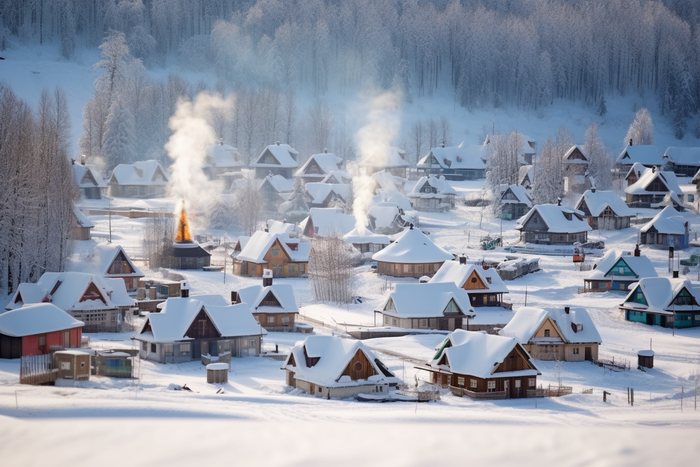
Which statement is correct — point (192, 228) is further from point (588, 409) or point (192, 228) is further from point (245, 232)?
point (588, 409)

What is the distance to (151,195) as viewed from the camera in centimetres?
10019

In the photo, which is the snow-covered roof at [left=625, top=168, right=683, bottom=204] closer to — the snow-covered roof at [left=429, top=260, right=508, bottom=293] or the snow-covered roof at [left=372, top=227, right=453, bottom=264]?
the snow-covered roof at [left=372, top=227, right=453, bottom=264]

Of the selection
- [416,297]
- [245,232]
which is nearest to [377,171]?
[245,232]

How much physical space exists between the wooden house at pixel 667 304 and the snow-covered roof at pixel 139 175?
57.1 metres

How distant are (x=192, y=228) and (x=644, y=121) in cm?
6616

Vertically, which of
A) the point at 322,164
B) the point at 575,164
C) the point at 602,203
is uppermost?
the point at 575,164

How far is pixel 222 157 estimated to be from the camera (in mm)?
111688

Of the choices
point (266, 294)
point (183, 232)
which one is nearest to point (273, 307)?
point (266, 294)

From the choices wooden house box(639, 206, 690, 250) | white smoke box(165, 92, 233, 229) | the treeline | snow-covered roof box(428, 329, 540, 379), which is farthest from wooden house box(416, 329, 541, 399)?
white smoke box(165, 92, 233, 229)

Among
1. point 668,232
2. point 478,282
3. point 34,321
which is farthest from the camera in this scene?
point 668,232

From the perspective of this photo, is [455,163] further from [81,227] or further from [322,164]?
[81,227]

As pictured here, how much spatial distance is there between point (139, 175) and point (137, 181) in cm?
85

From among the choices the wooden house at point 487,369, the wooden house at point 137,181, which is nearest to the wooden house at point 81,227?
the wooden house at point 137,181

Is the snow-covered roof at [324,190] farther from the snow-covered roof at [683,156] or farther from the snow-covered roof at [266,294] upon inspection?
the snow-covered roof at [683,156]
